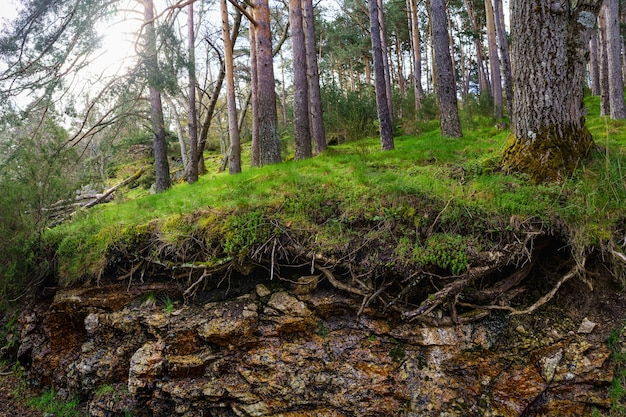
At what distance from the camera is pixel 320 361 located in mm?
3365

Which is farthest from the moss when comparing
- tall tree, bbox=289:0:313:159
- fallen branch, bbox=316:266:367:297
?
tall tree, bbox=289:0:313:159

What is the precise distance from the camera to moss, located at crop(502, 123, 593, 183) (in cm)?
359

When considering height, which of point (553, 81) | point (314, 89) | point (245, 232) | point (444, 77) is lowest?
point (245, 232)

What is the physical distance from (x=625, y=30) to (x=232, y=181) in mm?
19498

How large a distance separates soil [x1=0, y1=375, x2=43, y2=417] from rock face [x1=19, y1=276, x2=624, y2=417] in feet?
2.10

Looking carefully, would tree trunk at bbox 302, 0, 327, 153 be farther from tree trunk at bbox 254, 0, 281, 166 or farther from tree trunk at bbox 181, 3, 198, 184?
tree trunk at bbox 181, 3, 198, 184

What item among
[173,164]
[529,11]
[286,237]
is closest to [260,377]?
[286,237]

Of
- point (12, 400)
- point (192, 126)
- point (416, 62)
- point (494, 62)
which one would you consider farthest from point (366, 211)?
point (494, 62)

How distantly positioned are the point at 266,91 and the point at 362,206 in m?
4.19

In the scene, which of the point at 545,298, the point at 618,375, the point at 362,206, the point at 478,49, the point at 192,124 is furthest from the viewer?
the point at 478,49

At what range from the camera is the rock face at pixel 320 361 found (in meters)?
2.95

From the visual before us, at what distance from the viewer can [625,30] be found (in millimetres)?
15078

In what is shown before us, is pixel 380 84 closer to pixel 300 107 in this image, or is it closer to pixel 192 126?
pixel 300 107

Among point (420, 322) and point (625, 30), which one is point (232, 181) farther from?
point (625, 30)
